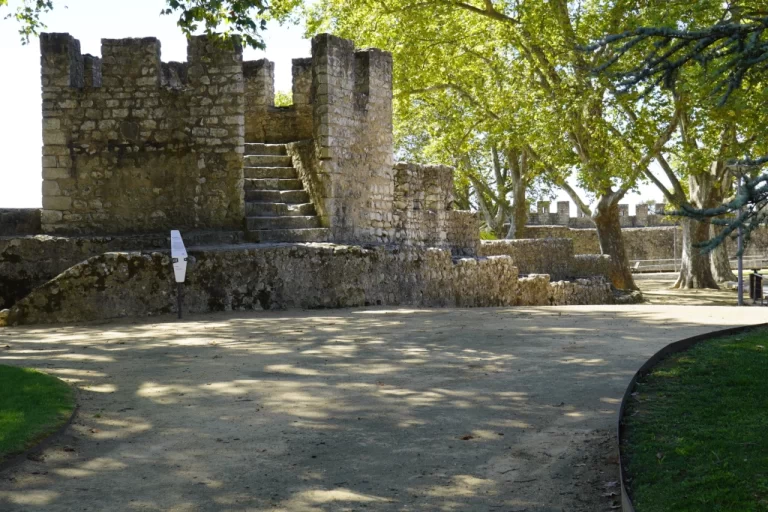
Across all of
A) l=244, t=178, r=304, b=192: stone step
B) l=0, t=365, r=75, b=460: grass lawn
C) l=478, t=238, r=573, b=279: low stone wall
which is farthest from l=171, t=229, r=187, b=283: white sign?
l=478, t=238, r=573, b=279: low stone wall

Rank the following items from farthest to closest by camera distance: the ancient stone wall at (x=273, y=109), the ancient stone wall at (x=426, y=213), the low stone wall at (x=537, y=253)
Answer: the low stone wall at (x=537, y=253) → the ancient stone wall at (x=273, y=109) → the ancient stone wall at (x=426, y=213)

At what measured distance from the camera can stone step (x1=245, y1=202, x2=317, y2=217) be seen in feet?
47.9

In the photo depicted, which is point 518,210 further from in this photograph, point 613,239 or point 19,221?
point 19,221

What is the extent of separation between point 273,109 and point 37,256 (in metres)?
6.08

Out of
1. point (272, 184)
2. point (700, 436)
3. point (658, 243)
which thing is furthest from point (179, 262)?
point (658, 243)

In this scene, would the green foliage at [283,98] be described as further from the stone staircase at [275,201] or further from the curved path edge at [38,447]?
the curved path edge at [38,447]

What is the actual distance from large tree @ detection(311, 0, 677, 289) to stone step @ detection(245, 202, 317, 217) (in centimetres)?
1065

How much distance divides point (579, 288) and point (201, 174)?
9895 millimetres

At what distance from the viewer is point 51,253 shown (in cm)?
1260

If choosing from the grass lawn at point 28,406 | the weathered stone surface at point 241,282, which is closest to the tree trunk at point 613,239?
the weathered stone surface at point 241,282

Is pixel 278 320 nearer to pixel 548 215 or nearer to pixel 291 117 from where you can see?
pixel 291 117

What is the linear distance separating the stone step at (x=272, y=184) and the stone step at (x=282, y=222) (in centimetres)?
106

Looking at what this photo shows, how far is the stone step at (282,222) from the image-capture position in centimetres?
1405

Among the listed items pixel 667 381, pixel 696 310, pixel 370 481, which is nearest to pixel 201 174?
pixel 696 310
